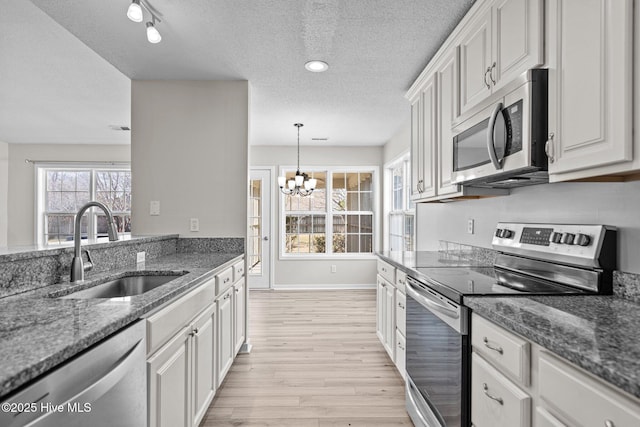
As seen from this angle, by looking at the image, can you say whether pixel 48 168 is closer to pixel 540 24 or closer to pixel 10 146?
pixel 10 146

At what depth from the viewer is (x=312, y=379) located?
258cm

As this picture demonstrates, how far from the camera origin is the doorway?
582 centimetres

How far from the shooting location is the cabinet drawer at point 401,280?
7.62 ft

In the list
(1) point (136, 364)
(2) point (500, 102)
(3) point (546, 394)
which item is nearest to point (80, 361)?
(1) point (136, 364)

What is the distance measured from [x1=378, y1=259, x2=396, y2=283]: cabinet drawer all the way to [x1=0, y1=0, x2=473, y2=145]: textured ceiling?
1.59 metres

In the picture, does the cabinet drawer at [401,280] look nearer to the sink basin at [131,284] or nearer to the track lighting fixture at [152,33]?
the sink basin at [131,284]

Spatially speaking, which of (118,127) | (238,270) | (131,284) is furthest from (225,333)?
(118,127)

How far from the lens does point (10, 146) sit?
588 cm

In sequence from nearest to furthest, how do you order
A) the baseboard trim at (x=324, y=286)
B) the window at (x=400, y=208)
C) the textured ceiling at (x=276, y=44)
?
the textured ceiling at (x=276, y=44) < the window at (x=400, y=208) < the baseboard trim at (x=324, y=286)

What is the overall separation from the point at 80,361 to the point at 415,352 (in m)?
1.66

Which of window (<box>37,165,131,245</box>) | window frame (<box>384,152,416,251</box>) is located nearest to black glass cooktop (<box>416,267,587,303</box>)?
window frame (<box>384,152,416,251</box>)

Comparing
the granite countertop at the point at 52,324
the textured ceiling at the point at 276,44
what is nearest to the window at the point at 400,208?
the textured ceiling at the point at 276,44

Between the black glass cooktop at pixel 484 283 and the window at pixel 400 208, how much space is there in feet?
8.08

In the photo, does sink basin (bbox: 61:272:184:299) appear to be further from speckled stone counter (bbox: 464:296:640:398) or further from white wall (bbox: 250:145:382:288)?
white wall (bbox: 250:145:382:288)
